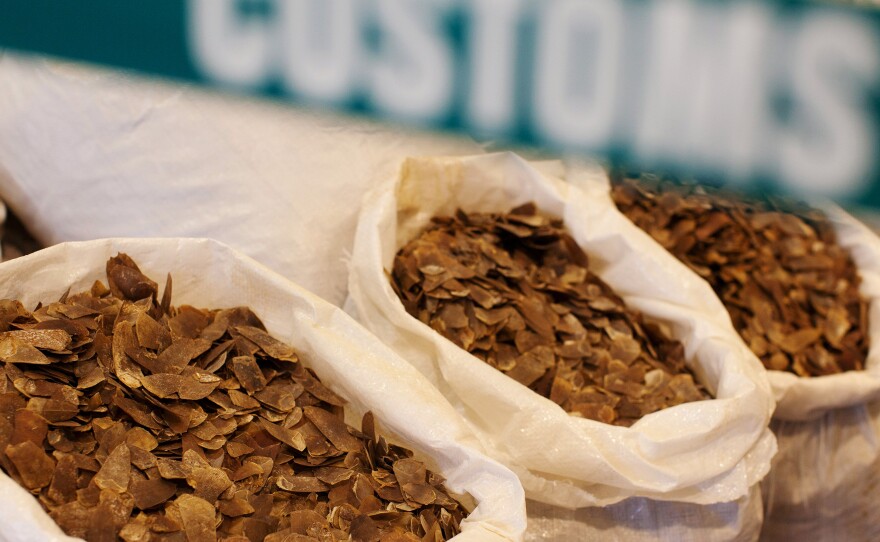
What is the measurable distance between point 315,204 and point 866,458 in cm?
81

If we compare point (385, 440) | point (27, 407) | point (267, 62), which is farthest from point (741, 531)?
point (267, 62)

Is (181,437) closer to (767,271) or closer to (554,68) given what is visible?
(554,68)

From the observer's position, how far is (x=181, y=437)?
0.76 m

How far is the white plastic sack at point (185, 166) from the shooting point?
108 centimetres

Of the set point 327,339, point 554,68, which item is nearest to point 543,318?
point 327,339

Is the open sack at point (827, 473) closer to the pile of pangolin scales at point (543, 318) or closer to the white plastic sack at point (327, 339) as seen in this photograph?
the pile of pangolin scales at point (543, 318)

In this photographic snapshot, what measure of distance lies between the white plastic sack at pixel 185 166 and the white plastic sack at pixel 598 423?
0.08m

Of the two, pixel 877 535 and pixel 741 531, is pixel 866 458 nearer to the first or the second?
pixel 877 535

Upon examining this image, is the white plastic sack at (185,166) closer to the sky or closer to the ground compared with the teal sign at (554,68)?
closer to the ground

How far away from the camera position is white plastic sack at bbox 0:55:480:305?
108 centimetres

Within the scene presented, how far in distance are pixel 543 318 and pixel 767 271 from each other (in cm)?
45

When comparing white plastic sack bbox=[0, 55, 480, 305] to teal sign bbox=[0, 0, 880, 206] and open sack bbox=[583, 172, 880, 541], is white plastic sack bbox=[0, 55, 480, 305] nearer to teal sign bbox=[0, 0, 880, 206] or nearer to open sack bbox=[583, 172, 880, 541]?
open sack bbox=[583, 172, 880, 541]

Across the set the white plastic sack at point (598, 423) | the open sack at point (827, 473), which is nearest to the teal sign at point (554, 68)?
the white plastic sack at point (598, 423)

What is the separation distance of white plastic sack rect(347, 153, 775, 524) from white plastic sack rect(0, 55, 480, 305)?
0.08m
